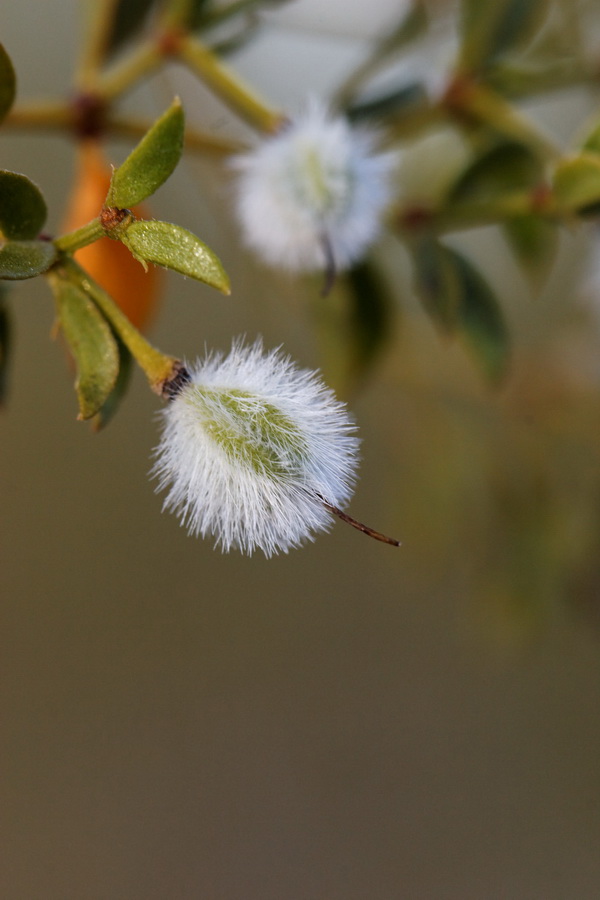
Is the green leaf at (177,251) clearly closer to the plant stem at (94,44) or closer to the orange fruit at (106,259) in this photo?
the orange fruit at (106,259)

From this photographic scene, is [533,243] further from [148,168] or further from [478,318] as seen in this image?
[148,168]

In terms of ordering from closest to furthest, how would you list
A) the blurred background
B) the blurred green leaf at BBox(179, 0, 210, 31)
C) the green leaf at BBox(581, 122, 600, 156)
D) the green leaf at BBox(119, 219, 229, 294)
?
the green leaf at BBox(119, 219, 229, 294) → the green leaf at BBox(581, 122, 600, 156) → the blurred green leaf at BBox(179, 0, 210, 31) → the blurred background

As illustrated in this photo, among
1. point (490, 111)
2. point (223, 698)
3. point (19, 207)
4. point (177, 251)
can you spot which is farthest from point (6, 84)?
point (223, 698)

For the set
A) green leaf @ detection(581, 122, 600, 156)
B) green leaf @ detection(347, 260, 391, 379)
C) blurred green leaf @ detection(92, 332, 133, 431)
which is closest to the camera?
blurred green leaf @ detection(92, 332, 133, 431)

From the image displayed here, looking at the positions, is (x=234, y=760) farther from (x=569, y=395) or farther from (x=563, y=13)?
(x=563, y=13)

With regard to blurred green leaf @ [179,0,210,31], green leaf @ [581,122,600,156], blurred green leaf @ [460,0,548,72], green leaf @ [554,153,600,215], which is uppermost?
blurred green leaf @ [460,0,548,72]

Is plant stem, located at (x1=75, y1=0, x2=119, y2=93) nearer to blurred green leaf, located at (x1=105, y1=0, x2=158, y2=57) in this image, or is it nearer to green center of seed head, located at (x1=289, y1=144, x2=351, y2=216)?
blurred green leaf, located at (x1=105, y1=0, x2=158, y2=57)

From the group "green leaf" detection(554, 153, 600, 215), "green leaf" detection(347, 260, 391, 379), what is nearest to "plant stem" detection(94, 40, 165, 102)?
"green leaf" detection(347, 260, 391, 379)
